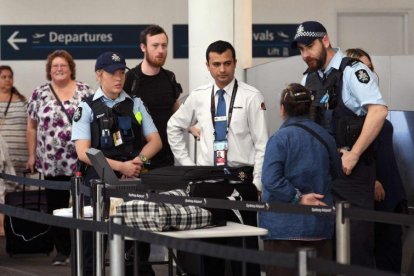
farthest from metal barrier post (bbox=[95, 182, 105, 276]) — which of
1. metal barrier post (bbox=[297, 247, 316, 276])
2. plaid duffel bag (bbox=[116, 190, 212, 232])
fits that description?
metal barrier post (bbox=[297, 247, 316, 276])

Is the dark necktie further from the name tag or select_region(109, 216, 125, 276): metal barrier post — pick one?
select_region(109, 216, 125, 276): metal barrier post

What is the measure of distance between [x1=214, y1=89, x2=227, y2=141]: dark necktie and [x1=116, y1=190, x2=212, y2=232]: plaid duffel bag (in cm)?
140

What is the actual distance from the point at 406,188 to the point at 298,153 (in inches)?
76.5

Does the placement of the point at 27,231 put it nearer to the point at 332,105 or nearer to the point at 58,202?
the point at 58,202

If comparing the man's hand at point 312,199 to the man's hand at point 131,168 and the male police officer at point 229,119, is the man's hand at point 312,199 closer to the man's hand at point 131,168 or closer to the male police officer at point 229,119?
the male police officer at point 229,119

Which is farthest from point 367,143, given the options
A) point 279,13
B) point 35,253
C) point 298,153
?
point 279,13

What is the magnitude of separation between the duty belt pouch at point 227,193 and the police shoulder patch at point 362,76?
2.68 feet

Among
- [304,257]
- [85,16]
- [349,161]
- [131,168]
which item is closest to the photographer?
[304,257]

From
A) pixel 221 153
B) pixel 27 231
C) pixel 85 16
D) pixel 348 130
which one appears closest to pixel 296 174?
pixel 348 130

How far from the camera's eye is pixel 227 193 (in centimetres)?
610

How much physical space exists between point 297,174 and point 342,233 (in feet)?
2.03

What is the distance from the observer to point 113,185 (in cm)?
616

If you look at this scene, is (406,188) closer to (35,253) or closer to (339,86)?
(339,86)

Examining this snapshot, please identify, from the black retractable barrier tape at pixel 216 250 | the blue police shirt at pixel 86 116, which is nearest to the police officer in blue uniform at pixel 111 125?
the blue police shirt at pixel 86 116
